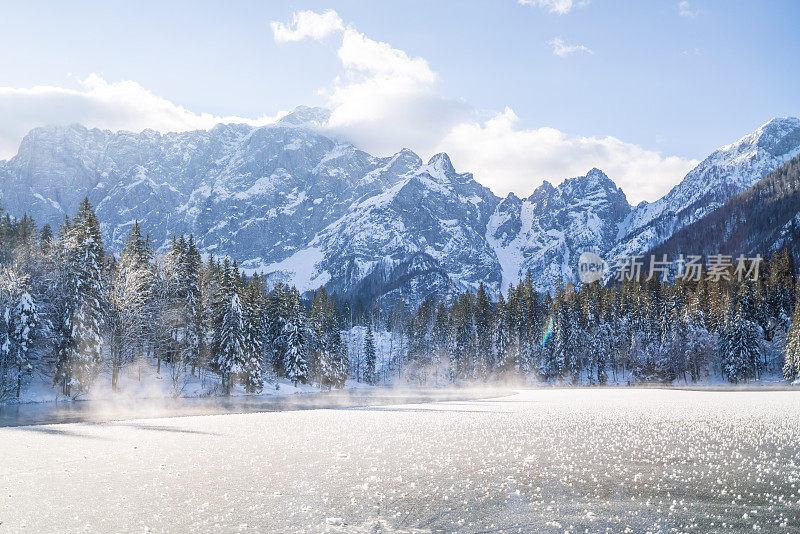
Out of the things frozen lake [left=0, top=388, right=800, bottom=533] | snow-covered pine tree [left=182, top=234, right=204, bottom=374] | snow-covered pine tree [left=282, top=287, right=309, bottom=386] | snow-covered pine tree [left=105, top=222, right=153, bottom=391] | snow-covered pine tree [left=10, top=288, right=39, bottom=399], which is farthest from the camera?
snow-covered pine tree [left=282, top=287, right=309, bottom=386]

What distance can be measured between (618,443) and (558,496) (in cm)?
879

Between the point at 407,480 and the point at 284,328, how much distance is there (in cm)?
6887

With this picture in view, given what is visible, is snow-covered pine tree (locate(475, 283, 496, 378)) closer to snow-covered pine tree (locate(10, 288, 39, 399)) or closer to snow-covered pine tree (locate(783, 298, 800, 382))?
snow-covered pine tree (locate(783, 298, 800, 382))

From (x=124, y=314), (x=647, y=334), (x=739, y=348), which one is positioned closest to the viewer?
(x=124, y=314)

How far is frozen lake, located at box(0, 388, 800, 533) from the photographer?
915cm

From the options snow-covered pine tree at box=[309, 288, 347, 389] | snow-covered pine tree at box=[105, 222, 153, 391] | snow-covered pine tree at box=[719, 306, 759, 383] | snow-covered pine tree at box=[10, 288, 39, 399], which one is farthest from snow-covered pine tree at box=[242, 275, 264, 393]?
snow-covered pine tree at box=[719, 306, 759, 383]

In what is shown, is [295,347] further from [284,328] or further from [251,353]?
[251,353]

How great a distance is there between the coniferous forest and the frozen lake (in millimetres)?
30459

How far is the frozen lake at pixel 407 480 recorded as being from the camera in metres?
9.15

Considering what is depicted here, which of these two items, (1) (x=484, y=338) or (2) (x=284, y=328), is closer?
(2) (x=284, y=328)

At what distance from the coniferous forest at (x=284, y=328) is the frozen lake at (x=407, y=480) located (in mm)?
30459

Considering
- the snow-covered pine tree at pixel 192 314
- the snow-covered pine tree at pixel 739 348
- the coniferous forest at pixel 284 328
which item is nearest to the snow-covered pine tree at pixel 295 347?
the coniferous forest at pixel 284 328

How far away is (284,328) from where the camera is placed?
78750 mm

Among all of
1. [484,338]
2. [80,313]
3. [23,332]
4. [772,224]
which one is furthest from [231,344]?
[772,224]
